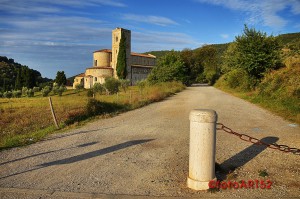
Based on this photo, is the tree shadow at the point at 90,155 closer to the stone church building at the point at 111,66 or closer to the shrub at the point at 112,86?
Answer: the shrub at the point at 112,86

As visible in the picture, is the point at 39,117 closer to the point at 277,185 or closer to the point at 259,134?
the point at 259,134

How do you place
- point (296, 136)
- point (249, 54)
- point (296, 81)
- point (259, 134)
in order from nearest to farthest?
point (296, 136)
point (259, 134)
point (296, 81)
point (249, 54)

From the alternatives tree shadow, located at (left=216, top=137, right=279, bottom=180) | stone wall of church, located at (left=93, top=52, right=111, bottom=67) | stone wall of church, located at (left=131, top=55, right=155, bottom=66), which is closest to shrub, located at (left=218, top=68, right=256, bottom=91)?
tree shadow, located at (left=216, top=137, right=279, bottom=180)

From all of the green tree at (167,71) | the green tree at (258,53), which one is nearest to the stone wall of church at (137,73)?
the green tree at (167,71)

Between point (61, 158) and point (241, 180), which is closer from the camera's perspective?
point (241, 180)

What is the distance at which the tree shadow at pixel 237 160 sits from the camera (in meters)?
5.13

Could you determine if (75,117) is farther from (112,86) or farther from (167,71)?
(167,71)

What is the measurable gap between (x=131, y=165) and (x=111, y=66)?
74.1 meters

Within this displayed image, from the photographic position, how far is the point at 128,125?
10.4 meters

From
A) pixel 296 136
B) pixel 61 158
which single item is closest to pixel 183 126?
pixel 296 136

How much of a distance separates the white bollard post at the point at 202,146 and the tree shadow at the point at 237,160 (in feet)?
1.94

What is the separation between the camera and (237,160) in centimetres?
588

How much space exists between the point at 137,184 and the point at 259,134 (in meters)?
5.42

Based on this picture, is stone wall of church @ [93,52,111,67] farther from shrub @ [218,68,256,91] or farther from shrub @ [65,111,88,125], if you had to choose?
shrub @ [65,111,88,125]
